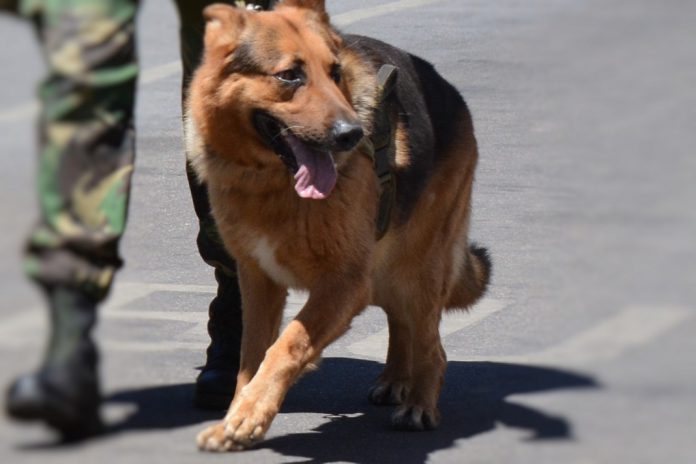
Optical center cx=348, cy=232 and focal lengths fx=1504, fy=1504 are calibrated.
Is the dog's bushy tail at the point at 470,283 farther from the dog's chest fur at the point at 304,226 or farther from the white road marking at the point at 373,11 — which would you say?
the white road marking at the point at 373,11

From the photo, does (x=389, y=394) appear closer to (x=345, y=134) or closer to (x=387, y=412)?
(x=387, y=412)

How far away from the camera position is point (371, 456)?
16.7 feet

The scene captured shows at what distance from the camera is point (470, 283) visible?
6.05m

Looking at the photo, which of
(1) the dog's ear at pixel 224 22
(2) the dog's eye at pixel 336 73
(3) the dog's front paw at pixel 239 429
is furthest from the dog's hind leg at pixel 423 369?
(1) the dog's ear at pixel 224 22

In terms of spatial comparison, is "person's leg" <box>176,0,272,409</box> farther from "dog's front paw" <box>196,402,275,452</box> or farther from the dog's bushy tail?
the dog's bushy tail

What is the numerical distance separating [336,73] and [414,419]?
51.6 inches

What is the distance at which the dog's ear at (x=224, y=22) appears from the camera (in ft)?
16.1

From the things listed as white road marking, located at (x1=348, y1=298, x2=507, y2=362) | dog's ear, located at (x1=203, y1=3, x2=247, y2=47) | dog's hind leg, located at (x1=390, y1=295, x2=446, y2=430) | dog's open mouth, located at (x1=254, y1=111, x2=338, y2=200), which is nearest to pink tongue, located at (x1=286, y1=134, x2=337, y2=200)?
dog's open mouth, located at (x1=254, y1=111, x2=338, y2=200)

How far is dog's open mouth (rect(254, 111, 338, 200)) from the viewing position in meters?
4.85

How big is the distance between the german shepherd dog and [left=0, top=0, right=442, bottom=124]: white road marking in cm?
135

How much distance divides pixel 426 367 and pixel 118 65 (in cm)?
227

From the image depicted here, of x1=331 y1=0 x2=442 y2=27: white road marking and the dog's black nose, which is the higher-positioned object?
the dog's black nose

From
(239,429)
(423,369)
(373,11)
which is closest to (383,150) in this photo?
(423,369)

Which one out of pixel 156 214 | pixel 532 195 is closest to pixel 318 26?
pixel 156 214
